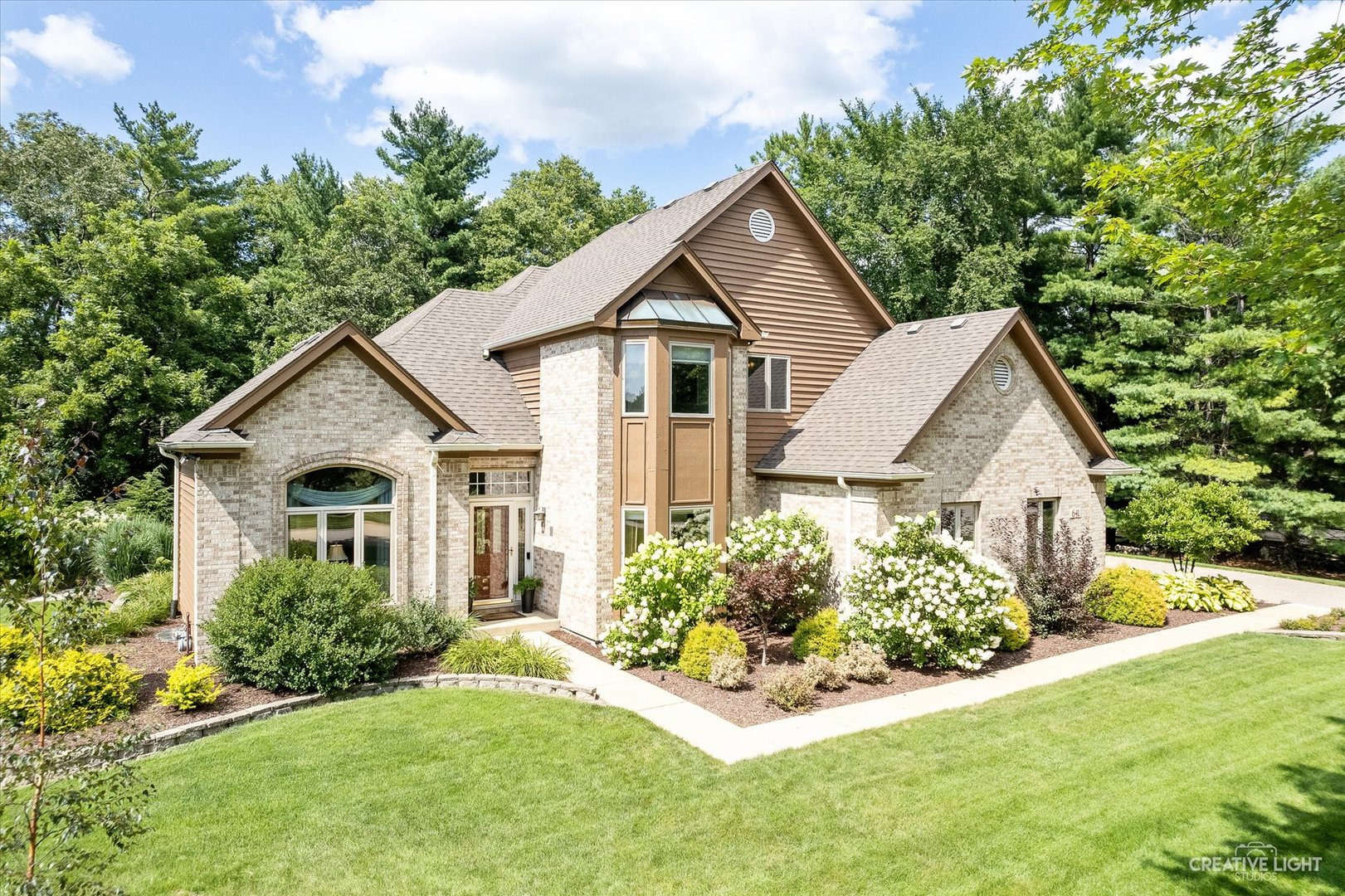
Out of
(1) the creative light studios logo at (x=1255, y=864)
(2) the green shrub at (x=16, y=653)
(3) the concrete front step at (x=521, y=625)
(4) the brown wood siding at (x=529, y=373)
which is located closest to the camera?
(2) the green shrub at (x=16, y=653)

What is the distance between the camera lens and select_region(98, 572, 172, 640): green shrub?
45.2ft

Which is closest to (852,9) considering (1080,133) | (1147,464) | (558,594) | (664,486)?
(664,486)

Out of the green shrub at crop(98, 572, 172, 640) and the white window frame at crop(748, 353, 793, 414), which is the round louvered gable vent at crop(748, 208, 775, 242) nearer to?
the white window frame at crop(748, 353, 793, 414)

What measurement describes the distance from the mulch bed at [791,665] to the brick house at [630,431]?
91.0 inches

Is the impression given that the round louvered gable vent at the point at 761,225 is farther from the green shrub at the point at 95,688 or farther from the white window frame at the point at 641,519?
the green shrub at the point at 95,688

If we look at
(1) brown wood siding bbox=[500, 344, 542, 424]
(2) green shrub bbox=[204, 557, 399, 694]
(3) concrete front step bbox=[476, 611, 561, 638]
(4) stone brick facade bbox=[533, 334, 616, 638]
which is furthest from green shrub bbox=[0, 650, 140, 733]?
(1) brown wood siding bbox=[500, 344, 542, 424]

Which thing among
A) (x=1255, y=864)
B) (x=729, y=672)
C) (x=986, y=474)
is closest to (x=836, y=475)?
(x=986, y=474)

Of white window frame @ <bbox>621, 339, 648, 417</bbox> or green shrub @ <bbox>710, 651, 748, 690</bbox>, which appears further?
white window frame @ <bbox>621, 339, 648, 417</bbox>

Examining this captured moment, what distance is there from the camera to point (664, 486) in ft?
46.0

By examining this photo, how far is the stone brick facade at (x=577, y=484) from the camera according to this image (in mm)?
14039

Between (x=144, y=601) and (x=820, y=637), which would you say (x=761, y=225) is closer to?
(x=820, y=637)

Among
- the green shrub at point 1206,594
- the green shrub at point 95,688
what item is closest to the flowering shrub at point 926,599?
→ the green shrub at point 1206,594

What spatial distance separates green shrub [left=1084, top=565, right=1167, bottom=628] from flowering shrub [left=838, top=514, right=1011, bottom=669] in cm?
470

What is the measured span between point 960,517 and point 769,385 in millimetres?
5221
